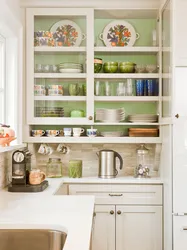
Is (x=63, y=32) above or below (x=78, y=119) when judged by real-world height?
above

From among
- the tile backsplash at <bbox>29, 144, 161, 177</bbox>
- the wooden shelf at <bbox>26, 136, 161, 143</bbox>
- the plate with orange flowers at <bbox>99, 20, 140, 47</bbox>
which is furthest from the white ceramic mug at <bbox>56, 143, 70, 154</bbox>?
the plate with orange flowers at <bbox>99, 20, 140, 47</bbox>

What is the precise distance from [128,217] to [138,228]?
130mm

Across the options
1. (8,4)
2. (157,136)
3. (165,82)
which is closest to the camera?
(8,4)

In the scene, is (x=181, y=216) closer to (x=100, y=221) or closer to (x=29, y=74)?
(x=100, y=221)

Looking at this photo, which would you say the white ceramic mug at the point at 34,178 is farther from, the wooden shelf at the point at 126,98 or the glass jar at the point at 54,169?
the wooden shelf at the point at 126,98

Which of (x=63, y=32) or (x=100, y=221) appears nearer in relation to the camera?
(x=100, y=221)

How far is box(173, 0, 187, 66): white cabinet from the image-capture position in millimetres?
3160

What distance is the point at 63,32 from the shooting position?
12.3 feet

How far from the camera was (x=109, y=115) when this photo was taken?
12.2ft

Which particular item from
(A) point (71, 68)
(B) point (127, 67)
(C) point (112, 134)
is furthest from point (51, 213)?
(B) point (127, 67)

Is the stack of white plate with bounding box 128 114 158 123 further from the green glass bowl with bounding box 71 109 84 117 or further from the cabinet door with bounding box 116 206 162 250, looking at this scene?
the cabinet door with bounding box 116 206 162 250

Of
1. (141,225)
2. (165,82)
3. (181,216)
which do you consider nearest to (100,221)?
(141,225)

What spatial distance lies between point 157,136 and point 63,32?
133cm

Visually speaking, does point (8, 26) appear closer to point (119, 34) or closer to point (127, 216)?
point (119, 34)
